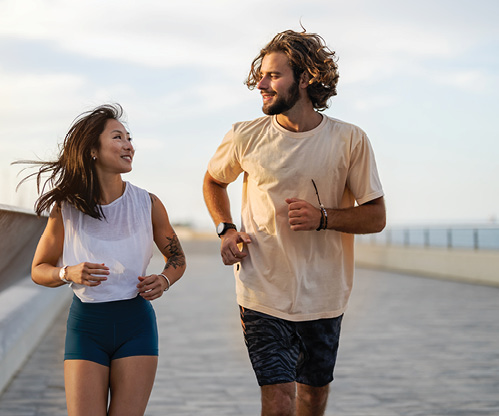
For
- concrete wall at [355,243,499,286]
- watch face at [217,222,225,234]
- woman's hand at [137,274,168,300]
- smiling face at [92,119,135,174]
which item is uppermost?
smiling face at [92,119,135,174]

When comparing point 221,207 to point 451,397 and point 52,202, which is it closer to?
point 52,202

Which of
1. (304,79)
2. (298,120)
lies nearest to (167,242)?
(298,120)

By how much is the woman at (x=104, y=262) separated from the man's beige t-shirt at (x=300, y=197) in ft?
1.69

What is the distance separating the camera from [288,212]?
4160mm

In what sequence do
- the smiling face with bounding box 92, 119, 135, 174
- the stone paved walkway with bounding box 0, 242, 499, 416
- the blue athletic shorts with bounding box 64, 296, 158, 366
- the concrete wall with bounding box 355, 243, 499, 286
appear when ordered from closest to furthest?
the blue athletic shorts with bounding box 64, 296, 158, 366 < the smiling face with bounding box 92, 119, 135, 174 < the stone paved walkway with bounding box 0, 242, 499, 416 < the concrete wall with bounding box 355, 243, 499, 286

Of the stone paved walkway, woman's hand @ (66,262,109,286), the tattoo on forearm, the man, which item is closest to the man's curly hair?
the man

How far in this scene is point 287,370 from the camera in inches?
169

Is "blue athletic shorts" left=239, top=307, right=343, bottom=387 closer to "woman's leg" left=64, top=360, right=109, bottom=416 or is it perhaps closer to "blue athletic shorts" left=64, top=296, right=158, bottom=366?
"blue athletic shorts" left=64, top=296, right=158, bottom=366

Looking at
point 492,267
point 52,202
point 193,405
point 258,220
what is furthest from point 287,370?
point 492,267

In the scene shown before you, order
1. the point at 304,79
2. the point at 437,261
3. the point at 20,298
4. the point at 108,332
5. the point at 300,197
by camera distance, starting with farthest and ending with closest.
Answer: the point at 437,261
the point at 20,298
the point at 304,79
the point at 300,197
the point at 108,332

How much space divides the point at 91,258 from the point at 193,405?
3376mm

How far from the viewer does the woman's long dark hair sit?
3832 millimetres

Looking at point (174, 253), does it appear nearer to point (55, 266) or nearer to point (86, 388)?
point (55, 266)

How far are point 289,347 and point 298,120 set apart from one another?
113 cm
